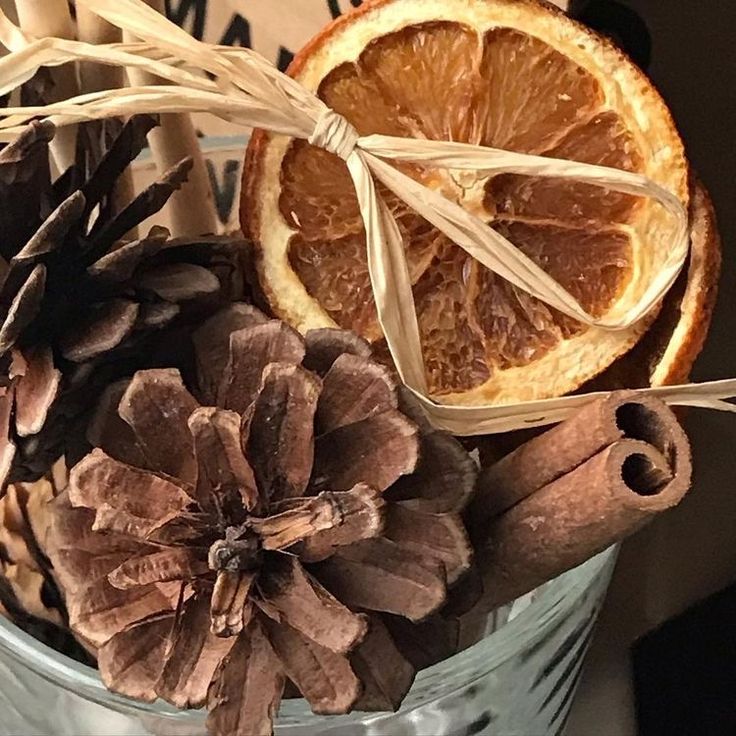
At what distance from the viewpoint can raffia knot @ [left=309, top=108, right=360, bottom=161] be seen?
0.39m

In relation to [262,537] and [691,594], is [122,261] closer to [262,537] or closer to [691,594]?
[262,537]

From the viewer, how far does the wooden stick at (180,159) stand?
1.42 feet

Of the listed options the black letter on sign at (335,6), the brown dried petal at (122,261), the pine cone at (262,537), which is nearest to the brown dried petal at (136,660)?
the pine cone at (262,537)

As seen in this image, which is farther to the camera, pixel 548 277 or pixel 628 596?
pixel 628 596

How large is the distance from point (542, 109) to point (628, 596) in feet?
1.01

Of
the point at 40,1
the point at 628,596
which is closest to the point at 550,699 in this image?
the point at 628,596

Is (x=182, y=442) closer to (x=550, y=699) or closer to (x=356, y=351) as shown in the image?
(x=356, y=351)

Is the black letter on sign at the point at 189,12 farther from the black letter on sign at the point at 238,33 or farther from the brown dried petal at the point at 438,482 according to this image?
the brown dried petal at the point at 438,482

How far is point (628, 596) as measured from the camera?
63cm

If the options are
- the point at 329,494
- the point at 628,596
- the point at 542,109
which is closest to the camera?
the point at 329,494

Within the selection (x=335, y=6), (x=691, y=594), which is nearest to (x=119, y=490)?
(x=335, y=6)

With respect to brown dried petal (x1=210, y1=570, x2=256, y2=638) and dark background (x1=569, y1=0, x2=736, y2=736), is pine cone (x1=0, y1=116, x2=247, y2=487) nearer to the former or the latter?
brown dried petal (x1=210, y1=570, x2=256, y2=638)

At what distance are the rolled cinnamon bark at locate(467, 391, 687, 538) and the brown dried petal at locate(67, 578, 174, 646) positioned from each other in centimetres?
11

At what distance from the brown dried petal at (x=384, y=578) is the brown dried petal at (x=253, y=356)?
54 mm
